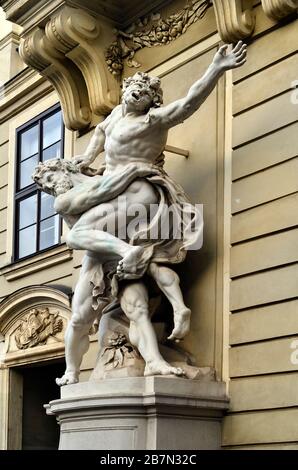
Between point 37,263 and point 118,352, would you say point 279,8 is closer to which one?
point 118,352

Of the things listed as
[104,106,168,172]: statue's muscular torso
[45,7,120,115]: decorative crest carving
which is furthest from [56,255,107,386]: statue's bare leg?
[45,7,120,115]: decorative crest carving

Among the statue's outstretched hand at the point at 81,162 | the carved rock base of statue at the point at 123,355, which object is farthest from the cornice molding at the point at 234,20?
the carved rock base of statue at the point at 123,355

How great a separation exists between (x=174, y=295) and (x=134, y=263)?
1.16 feet

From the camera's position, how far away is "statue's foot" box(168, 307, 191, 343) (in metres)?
5.95

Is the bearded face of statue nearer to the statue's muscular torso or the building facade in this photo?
the statue's muscular torso

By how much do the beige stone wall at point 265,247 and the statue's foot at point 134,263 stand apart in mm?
621

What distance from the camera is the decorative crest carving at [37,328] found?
28.6 feet

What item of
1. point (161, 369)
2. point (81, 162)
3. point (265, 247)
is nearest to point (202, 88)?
point (265, 247)

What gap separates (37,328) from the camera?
888 cm

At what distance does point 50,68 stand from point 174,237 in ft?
8.61

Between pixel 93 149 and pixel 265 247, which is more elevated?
pixel 93 149

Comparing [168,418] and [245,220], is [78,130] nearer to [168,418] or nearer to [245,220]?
[245,220]

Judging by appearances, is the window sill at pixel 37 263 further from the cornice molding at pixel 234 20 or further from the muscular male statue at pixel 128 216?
the cornice molding at pixel 234 20

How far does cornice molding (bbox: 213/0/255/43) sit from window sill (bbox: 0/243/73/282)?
2989 millimetres
